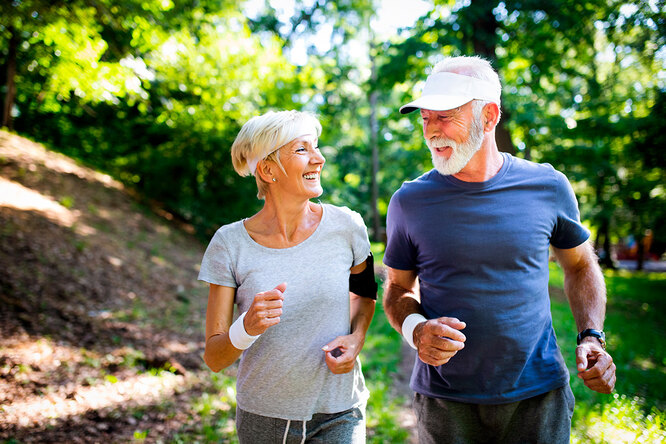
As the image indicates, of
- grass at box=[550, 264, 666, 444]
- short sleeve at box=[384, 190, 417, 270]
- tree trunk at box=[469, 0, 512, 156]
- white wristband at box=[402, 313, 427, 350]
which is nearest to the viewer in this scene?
white wristband at box=[402, 313, 427, 350]

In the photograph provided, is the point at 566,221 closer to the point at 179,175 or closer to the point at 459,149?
the point at 459,149

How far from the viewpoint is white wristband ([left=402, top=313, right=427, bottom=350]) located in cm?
215

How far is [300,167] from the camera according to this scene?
2.22 metres

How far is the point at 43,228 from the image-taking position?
7535 mm

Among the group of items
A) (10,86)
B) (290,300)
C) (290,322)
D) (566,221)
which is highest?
(10,86)

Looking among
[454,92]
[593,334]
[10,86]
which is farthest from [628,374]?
[10,86]

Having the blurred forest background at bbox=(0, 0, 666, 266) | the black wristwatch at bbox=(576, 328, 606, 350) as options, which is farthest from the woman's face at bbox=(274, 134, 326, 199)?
the blurred forest background at bbox=(0, 0, 666, 266)

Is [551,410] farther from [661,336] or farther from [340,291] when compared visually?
[661,336]

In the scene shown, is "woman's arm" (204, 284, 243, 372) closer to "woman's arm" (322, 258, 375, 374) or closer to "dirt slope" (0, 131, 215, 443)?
"woman's arm" (322, 258, 375, 374)

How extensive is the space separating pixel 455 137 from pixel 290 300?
Result: 3.67 feet

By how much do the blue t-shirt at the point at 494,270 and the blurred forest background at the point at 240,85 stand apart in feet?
16.1

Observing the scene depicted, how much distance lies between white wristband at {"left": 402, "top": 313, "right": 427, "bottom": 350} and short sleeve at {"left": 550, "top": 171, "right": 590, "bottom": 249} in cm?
81

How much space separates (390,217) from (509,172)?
0.63 m

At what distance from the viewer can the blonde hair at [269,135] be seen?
2.19 meters
